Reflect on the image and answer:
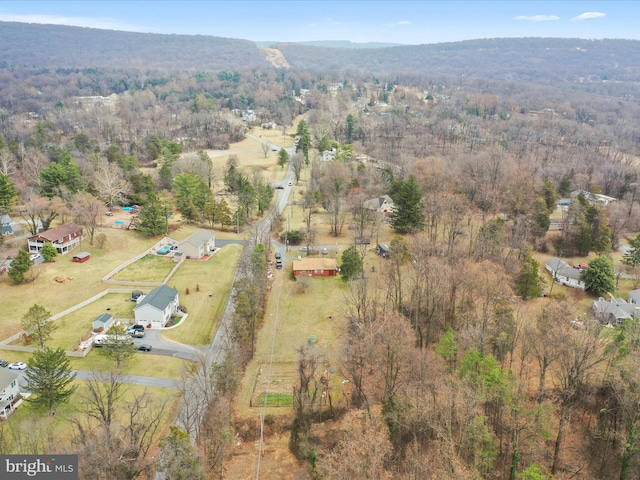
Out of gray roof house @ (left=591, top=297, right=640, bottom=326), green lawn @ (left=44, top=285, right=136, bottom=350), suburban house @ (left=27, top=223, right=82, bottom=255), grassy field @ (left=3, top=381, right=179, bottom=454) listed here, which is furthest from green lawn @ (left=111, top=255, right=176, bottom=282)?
gray roof house @ (left=591, top=297, right=640, bottom=326)

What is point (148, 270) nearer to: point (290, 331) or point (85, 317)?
point (85, 317)

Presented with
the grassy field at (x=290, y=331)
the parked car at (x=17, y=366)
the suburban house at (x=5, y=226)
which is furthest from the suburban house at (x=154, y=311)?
the suburban house at (x=5, y=226)

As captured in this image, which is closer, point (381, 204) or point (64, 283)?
point (64, 283)

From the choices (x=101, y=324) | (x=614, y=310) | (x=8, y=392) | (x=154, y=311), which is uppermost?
(x=154, y=311)

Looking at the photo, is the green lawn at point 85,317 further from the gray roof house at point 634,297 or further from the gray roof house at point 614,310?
the gray roof house at point 634,297

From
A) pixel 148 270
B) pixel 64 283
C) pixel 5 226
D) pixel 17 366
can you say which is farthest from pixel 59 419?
pixel 5 226

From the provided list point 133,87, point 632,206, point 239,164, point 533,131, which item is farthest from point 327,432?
point 133,87
